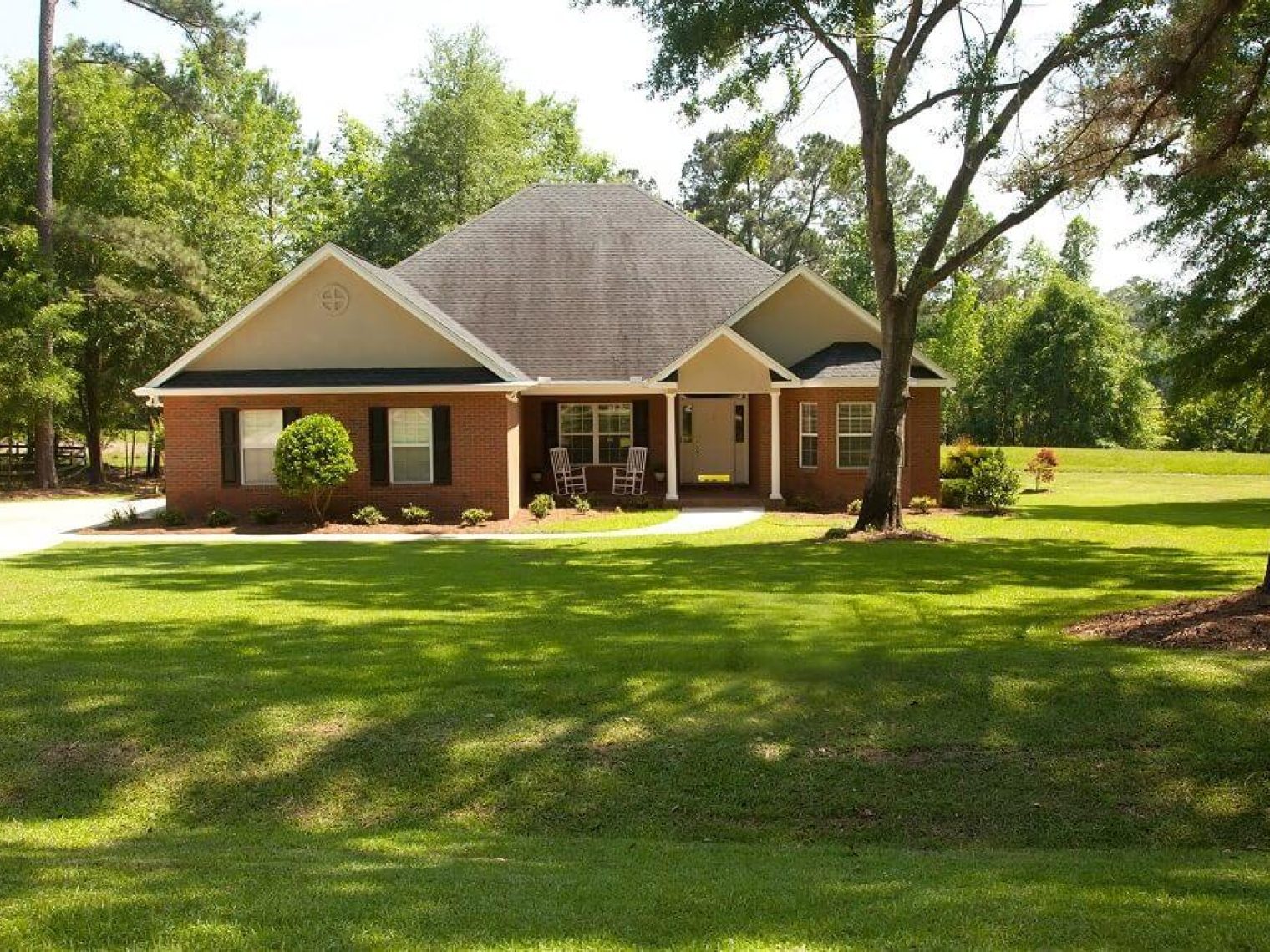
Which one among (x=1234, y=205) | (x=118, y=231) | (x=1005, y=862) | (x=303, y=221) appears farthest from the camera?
(x=303, y=221)

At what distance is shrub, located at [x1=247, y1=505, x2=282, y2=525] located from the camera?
78.1ft

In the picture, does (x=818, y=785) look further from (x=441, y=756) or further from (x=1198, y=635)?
(x=1198, y=635)

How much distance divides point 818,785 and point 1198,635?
15.3 ft

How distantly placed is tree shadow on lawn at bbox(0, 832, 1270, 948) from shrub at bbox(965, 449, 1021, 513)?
821 inches

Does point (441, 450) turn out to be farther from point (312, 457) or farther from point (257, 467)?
point (257, 467)

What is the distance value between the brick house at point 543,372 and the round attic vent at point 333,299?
4 cm

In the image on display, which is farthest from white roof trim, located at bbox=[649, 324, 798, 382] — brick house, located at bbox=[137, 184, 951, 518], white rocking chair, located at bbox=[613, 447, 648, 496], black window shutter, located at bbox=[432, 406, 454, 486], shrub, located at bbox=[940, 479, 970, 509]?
black window shutter, located at bbox=[432, 406, 454, 486]

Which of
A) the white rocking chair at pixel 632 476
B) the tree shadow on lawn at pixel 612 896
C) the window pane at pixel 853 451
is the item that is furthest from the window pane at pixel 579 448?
the tree shadow on lawn at pixel 612 896

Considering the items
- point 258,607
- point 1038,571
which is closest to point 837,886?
point 258,607

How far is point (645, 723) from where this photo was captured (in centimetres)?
802

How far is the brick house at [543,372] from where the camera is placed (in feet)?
79.7

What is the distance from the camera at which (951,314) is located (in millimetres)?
57125

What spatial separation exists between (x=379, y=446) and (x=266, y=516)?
273 cm

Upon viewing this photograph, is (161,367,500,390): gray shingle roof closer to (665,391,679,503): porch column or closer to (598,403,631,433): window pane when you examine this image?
(665,391,679,503): porch column
